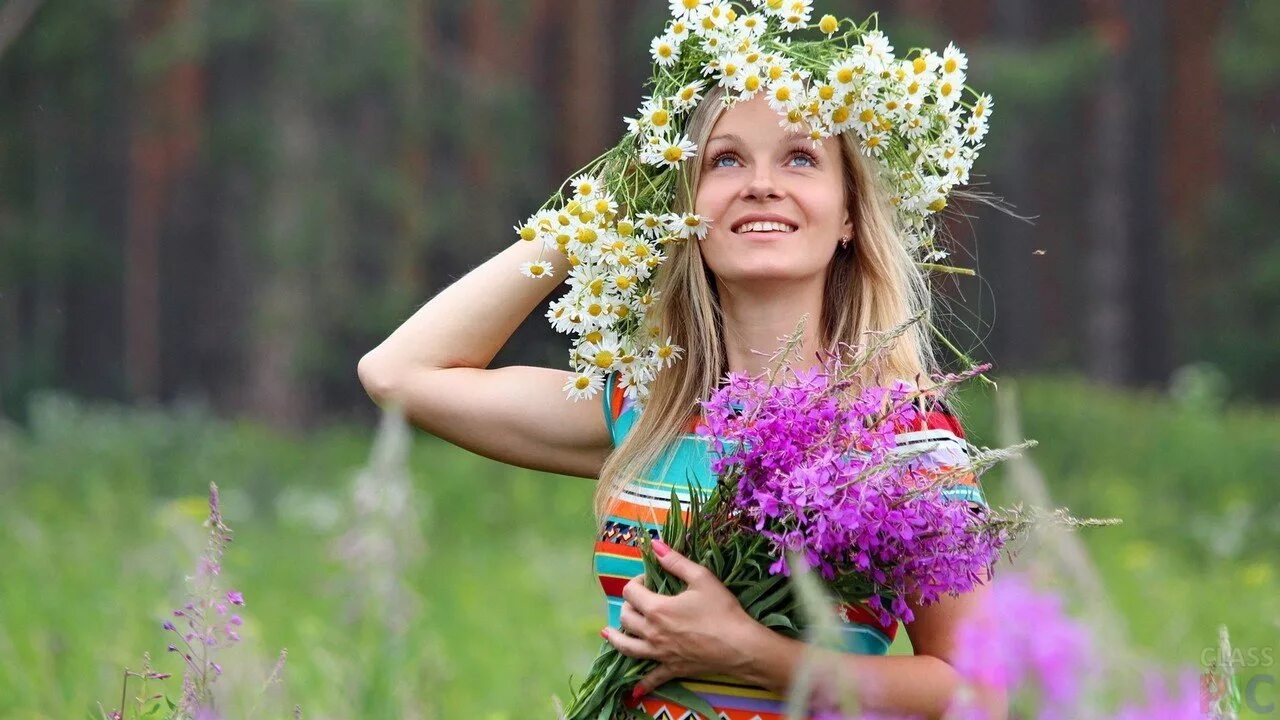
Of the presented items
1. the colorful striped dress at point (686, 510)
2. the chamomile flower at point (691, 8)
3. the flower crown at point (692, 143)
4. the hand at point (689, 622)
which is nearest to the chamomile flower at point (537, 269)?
the flower crown at point (692, 143)

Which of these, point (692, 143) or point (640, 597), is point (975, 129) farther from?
point (640, 597)

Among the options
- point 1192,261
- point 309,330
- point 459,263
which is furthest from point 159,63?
point 1192,261

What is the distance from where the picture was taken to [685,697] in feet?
7.18

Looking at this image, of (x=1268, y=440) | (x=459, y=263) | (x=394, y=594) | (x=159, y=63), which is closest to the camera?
(x=394, y=594)

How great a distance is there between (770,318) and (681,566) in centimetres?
51

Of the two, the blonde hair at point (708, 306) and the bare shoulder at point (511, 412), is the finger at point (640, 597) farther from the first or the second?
the bare shoulder at point (511, 412)

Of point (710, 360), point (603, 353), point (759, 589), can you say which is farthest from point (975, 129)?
point (759, 589)

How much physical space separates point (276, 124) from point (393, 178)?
5.05 ft

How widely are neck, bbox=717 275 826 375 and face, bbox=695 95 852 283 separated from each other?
0.03 metres

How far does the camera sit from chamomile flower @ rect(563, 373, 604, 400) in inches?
96.7

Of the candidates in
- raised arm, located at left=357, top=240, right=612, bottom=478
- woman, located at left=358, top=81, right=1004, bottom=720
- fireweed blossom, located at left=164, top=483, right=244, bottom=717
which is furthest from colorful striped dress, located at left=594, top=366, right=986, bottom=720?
fireweed blossom, located at left=164, top=483, right=244, bottom=717

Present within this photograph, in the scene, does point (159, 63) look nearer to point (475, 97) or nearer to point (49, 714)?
point (475, 97)

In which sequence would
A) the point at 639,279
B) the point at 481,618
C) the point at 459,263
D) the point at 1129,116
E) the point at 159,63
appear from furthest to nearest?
the point at 1129,116 → the point at 459,263 → the point at 159,63 → the point at 481,618 → the point at 639,279

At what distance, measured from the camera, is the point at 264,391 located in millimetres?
15273
